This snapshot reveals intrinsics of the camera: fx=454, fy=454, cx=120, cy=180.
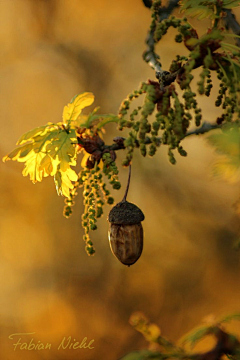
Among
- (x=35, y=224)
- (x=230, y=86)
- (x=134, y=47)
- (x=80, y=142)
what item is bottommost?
(x=35, y=224)

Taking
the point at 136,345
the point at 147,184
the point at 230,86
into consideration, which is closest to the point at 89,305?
the point at 136,345

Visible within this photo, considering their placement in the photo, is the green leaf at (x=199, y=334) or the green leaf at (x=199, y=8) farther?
the green leaf at (x=199, y=8)

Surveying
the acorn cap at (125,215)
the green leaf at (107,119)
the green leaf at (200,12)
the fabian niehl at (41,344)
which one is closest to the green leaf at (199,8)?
the green leaf at (200,12)

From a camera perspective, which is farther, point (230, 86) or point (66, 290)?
point (66, 290)

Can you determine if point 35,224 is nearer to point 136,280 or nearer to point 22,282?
point 22,282

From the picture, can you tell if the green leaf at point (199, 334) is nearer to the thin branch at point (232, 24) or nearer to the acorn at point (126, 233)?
the acorn at point (126, 233)

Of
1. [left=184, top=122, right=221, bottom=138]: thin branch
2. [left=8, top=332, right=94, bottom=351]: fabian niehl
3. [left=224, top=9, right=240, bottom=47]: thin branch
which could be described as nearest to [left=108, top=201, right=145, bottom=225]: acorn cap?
[left=184, top=122, right=221, bottom=138]: thin branch

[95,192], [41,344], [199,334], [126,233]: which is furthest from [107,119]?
[41,344]

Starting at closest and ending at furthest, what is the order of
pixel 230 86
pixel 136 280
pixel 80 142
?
pixel 230 86 < pixel 80 142 < pixel 136 280

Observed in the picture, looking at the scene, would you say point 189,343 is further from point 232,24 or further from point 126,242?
point 232,24
